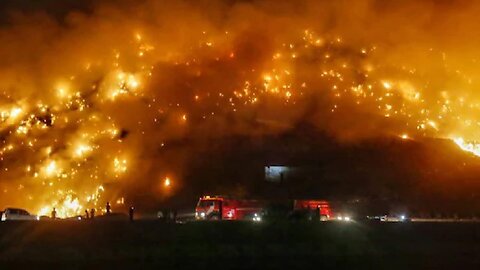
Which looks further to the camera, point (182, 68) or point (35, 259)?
point (182, 68)

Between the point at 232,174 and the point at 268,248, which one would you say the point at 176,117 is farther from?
the point at 268,248

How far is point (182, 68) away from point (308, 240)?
37241mm

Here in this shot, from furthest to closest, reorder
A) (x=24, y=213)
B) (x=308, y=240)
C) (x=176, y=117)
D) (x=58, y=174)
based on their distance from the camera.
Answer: (x=176, y=117) → (x=58, y=174) → (x=24, y=213) → (x=308, y=240)

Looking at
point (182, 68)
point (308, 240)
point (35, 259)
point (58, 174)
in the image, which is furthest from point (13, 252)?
point (182, 68)

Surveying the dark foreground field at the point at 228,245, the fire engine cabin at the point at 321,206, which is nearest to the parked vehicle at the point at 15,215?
the dark foreground field at the point at 228,245

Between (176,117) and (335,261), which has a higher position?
(176,117)

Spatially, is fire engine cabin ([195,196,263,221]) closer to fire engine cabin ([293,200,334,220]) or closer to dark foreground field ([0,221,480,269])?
fire engine cabin ([293,200,334,220])

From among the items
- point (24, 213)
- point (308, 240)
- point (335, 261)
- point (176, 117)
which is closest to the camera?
point (335, 261)

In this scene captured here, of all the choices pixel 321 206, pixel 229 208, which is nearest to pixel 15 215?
pixel 229 208

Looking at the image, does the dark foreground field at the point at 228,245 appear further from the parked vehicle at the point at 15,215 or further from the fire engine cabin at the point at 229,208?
the parked vehicle at the point at 15,215

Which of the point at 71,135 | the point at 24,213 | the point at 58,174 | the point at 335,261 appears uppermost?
the point at 71,135

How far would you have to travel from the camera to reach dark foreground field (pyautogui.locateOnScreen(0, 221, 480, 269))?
1207 inches

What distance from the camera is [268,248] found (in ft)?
106

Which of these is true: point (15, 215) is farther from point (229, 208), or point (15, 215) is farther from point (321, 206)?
point (321, 206)
